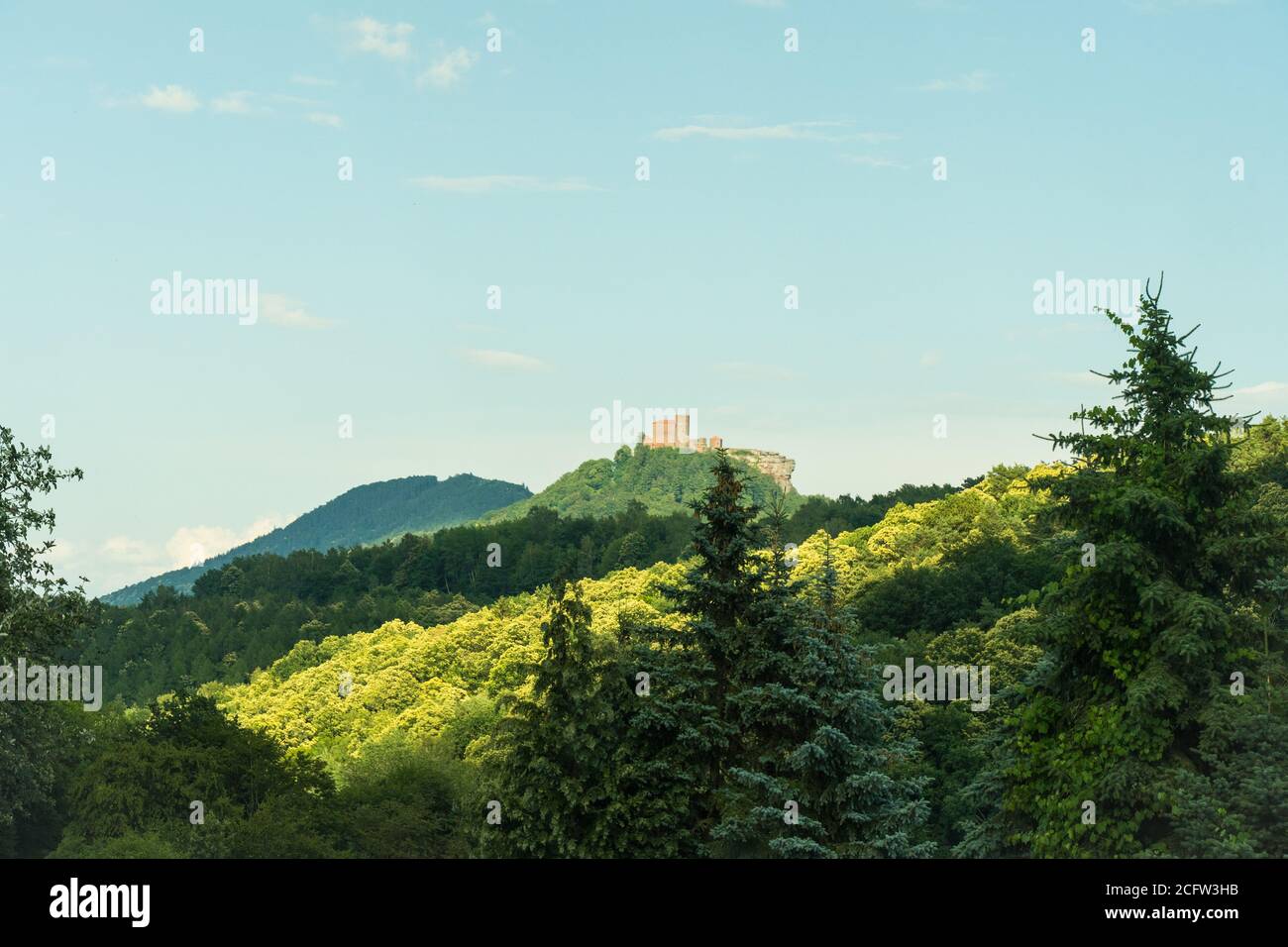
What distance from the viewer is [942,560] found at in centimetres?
9325

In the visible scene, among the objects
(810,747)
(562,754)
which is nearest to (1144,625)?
(810,747)

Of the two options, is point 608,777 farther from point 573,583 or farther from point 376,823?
point 376,823

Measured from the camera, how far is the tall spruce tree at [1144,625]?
2584 cm

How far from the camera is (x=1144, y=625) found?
26.8m

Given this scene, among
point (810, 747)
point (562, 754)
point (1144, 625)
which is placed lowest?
point (562, 754)

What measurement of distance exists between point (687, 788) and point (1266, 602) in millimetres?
12902

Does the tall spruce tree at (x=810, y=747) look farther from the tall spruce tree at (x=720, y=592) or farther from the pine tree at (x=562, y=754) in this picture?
the pine tree at (x=562, y=754)

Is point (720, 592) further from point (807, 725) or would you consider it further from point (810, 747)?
point (810, 747)

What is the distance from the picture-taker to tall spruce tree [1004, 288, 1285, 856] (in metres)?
25.8

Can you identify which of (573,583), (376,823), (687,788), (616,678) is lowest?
(376,823)

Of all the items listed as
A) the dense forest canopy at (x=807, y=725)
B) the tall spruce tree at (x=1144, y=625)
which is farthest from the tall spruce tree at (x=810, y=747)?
the tall spruce tree at (x=1144, y=625)

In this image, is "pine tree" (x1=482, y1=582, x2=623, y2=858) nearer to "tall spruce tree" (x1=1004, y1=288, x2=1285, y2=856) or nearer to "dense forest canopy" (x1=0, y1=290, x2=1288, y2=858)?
"dense forest canopy" (x1=0, y1=290, x2=1288, y2=858)
